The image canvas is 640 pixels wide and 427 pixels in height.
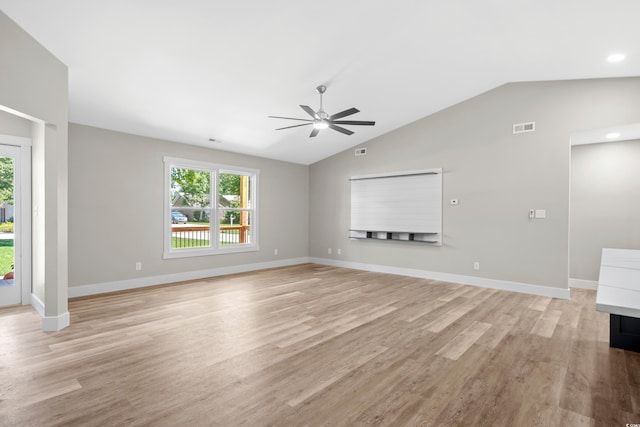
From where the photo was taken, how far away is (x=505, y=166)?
539 centimetres

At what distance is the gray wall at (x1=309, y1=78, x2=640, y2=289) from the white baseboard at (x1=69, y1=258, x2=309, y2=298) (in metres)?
2.81

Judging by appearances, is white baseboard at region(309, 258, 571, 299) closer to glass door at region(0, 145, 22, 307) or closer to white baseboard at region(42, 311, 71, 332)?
white baseboard at region(42, 311, 71, 332)

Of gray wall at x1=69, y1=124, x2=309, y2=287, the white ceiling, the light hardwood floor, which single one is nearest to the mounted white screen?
the white ceiling

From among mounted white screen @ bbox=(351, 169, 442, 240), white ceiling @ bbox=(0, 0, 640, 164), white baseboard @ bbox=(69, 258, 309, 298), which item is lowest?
white baseboard @ bbox=(69, 258, 309, 298)

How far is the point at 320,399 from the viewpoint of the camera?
7.07ft

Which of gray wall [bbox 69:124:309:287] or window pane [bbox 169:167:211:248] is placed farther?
window pane [bbox 169:167:211:248]

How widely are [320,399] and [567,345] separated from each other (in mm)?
2602

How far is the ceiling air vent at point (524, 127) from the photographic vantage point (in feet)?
16.9

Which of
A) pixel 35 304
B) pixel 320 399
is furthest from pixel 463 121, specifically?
pixel 35 304

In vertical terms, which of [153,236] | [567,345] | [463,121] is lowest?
[567,345]

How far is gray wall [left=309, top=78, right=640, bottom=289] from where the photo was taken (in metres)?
Result: 4.81

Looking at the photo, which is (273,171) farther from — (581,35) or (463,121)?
(581,35)

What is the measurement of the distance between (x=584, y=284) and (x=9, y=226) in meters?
8.94

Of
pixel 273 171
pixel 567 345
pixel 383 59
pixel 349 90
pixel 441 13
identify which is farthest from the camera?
pixel 273 171
